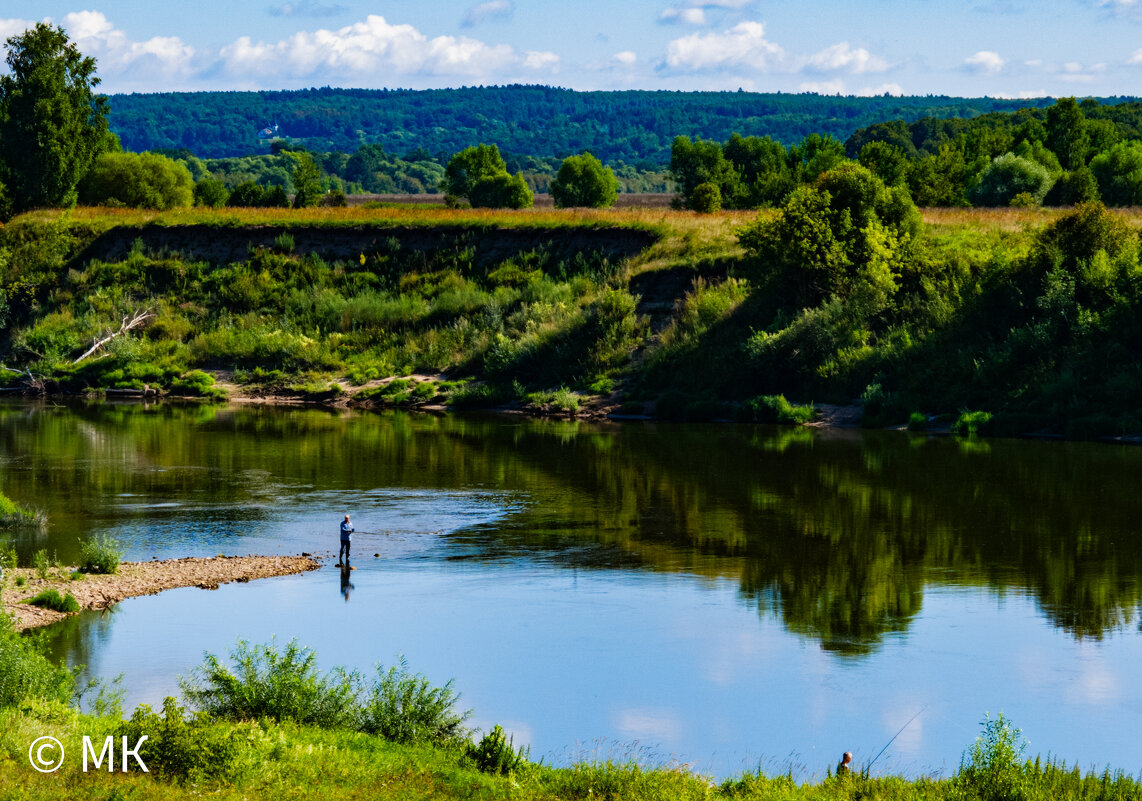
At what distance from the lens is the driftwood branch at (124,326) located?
5986 cm

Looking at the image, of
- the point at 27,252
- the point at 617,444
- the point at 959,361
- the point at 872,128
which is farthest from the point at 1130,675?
the point at 872,128

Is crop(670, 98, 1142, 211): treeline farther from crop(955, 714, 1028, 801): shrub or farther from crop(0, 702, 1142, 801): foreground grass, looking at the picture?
crop(0, 702, 1142, 801): foreground grass

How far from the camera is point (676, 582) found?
961 inches

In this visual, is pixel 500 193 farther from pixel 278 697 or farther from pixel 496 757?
pixel 496 757

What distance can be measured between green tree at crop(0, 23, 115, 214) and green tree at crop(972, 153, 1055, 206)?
48.3m

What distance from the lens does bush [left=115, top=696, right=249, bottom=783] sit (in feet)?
41.7

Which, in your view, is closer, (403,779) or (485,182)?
(403,779)

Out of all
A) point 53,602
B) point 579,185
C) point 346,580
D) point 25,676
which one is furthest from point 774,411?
point 579,185

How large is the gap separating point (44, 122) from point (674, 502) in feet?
166

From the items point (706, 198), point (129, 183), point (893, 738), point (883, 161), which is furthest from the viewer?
point (883, 161)

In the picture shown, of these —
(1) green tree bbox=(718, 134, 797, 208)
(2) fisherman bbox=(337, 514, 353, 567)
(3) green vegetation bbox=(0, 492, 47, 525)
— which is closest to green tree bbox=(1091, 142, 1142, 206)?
(1) green tree bbox=(718, 134, 797, 208)

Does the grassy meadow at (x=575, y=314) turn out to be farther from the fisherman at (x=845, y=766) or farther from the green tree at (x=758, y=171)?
the fisherman at (x=845, y=766)

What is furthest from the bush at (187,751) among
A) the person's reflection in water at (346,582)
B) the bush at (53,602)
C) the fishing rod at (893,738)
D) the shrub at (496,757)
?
the person's reflection in water at (346,582)

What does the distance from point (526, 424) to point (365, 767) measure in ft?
116
